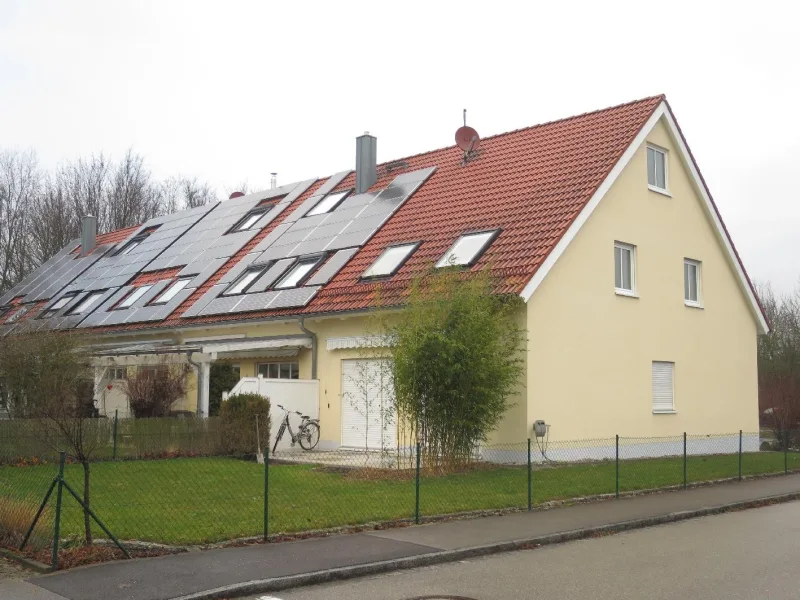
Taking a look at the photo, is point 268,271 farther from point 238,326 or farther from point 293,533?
point 293,533

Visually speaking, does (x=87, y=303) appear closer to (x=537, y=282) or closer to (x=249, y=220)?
(x=249, y=220)

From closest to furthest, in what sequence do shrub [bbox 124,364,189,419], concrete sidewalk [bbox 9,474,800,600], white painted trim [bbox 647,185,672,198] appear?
concrete sidewalk [bbox 9,474,800,600], shrub [bbox 124,364,189,419], white painted trim [bbox 647,185,672,198]

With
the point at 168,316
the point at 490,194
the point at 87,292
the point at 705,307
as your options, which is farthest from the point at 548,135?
the point at 87,292

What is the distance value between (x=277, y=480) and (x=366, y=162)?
13687 millimetres

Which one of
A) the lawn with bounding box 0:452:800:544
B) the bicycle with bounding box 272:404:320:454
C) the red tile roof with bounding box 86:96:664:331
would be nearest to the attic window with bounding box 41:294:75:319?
the red tile roof with bounding box 86:96:664:331

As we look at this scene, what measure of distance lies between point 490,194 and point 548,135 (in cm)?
297

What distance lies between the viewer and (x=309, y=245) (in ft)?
77.5

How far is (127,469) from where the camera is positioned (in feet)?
52.4

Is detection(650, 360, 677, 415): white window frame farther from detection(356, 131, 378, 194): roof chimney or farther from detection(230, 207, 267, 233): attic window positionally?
detection(230, 207, 267, 233): attic window

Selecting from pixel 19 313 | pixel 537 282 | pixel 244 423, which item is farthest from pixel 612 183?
pixel 19 313

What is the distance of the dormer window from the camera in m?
21.4

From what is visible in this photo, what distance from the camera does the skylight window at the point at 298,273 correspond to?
72.1ft

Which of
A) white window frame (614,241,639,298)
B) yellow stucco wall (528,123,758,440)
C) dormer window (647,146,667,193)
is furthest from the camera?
dormer window (647,146,667,193)

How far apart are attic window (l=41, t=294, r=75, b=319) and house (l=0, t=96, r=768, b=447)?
3.89 metres
